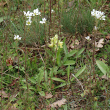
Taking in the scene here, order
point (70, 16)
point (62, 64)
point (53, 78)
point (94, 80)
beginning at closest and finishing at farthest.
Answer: point (94, 80) < point (53, 78) < point (62, 64) < point (70, 16)

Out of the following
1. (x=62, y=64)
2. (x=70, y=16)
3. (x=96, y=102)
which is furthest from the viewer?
(x=70, y=16)

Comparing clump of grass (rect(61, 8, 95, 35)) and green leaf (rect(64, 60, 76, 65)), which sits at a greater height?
clump of grass (rect(61, 8, 95, 35))

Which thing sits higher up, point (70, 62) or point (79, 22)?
point (79, 22)

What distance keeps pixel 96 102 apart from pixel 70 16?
56.5 inches

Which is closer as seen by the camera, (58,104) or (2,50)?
(58,104)

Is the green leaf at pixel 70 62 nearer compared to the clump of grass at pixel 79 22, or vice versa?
the green leaf at pixel 70 62

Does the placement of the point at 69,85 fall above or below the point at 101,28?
below

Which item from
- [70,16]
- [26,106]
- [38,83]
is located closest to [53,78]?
[38,83]

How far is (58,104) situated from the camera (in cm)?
177

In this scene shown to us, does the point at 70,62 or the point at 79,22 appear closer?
the point at 70,62

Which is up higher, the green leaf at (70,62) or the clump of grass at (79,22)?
the clump of grass at (79,22)

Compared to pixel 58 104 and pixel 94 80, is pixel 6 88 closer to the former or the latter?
pixel 58 104

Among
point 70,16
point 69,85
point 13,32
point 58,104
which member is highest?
point 70,16

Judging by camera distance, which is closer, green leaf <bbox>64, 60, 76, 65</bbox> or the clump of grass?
green leaf <bbox>64, 60, 76, 65</bbox>
